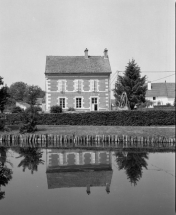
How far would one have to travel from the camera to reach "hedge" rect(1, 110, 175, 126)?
25.6 meters

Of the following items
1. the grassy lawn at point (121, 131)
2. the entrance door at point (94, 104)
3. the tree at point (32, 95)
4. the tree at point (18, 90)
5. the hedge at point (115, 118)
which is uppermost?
the tree at point (18, 90)

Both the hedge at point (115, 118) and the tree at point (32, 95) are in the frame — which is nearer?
the hedge at point (115, 118)

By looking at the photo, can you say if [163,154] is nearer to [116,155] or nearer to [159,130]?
[116,155]

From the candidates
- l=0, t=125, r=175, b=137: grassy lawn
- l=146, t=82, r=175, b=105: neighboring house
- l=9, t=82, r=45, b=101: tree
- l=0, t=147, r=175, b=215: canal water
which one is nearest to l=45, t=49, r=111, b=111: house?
l=0, t=125, r=175, b=137: grassy lawn

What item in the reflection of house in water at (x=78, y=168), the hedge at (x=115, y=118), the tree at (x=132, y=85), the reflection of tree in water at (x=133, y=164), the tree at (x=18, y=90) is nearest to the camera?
the reflection of house in water at (x=78, y=168)

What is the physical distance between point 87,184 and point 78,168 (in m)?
2.54

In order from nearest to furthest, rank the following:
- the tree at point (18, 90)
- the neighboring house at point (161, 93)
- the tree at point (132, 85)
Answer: the tree at point (132, 85), the neighboring house at point (161, 93), the tree at point (18, 90)

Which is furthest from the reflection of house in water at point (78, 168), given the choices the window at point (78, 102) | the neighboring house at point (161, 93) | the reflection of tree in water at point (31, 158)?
the neighboring house at point (161, 93)

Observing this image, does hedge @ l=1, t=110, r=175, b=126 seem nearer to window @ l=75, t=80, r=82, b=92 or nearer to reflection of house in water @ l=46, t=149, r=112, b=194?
reflection of house in water @ l=46, t=149, r=112, b=194

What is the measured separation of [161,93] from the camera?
5897 cm

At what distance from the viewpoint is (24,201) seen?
8.13 m

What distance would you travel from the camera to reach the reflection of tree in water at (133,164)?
1097 cm

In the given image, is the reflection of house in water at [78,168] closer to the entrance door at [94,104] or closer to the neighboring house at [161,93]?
the entrance door at [94,104]

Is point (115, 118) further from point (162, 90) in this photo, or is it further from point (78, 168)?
point (162, 90)
